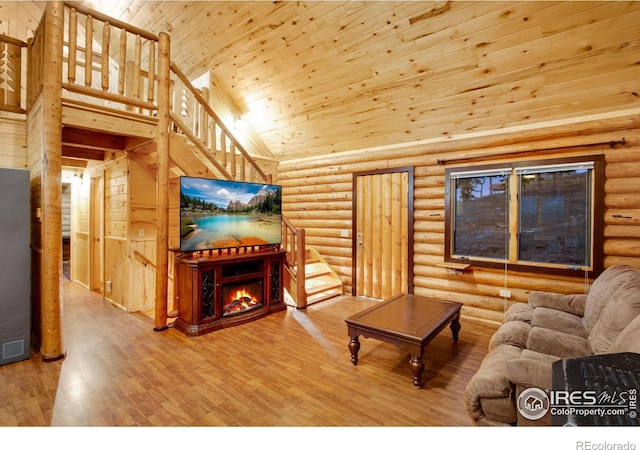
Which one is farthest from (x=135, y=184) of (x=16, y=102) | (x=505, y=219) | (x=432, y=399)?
→ (x=505, y=219)

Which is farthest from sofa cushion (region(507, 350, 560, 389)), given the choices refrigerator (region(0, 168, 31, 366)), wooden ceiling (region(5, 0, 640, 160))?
refrigerator (region(0, 168, 31, 366))

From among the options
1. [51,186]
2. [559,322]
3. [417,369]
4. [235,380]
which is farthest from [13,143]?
[559,322]

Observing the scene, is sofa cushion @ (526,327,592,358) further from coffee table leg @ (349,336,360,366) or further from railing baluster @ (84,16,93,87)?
railing baluster @ (84,16,93,87)

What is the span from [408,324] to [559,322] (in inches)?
51.2

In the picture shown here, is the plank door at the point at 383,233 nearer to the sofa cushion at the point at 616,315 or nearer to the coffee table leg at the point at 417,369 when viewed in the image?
the coffee table leg at the point at 417,369

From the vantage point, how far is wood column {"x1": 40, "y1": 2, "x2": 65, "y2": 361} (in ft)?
9.90

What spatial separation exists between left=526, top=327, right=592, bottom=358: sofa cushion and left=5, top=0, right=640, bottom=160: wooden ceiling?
2644 mm

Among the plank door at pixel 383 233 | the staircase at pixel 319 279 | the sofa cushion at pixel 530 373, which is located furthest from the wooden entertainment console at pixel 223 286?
the sofa cushion at pixel 530 373

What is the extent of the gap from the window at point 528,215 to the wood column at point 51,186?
4.67 meters

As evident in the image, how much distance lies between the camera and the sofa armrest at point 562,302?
122 inches

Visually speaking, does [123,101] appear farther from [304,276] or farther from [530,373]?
[530,373]

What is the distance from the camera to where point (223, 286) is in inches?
160

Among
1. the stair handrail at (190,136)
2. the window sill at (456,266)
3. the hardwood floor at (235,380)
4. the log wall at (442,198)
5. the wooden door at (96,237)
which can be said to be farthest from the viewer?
the wooden door at (96,237)

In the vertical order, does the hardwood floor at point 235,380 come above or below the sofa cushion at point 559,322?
below
